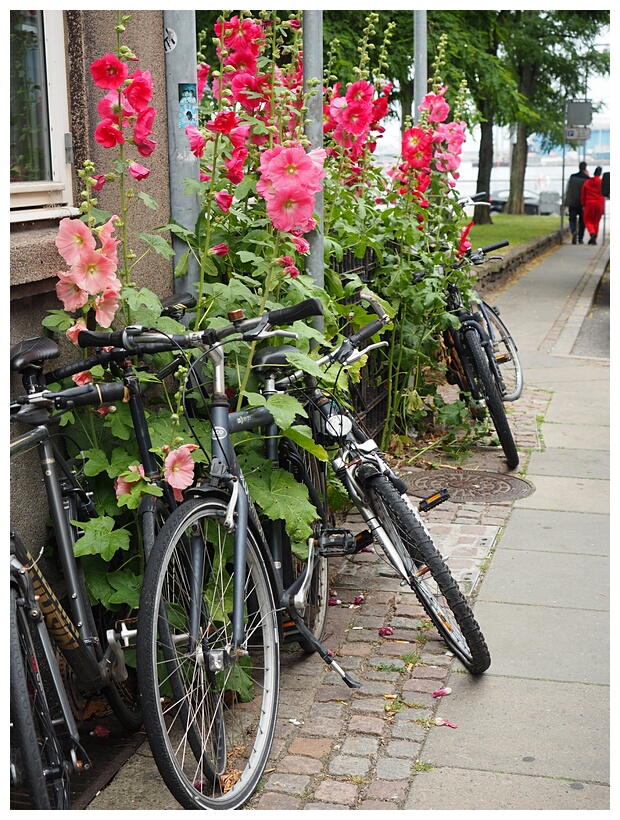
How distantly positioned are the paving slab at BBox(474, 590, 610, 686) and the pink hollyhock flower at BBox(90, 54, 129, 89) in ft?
8.26

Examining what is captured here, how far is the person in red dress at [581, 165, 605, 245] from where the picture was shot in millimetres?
27359

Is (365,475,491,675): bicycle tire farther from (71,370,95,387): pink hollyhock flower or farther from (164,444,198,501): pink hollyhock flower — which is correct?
(71,370,95,387): pink hollyhock flower

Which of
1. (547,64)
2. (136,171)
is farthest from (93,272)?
(547,64)

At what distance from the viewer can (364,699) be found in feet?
12.9

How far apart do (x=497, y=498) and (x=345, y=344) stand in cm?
262

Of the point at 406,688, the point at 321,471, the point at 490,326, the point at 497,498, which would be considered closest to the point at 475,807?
the point at 406,688

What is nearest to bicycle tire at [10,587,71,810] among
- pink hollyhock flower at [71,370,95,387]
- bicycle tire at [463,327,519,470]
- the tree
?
pink hollyhock flower at [71,370,95,387]

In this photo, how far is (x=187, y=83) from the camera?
168 inches

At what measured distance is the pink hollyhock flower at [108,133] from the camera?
11.1ft

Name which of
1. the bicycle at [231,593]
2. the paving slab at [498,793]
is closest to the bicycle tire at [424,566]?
the bicycle at [231,593]

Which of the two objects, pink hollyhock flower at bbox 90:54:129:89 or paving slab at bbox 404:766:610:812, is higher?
pink hollyhock flower at bbox 90:54:129:89

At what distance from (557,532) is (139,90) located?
11.3 ft

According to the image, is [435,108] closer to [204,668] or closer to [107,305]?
[107,305]

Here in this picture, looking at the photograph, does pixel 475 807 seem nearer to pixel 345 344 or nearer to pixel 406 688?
pixel 406 688
